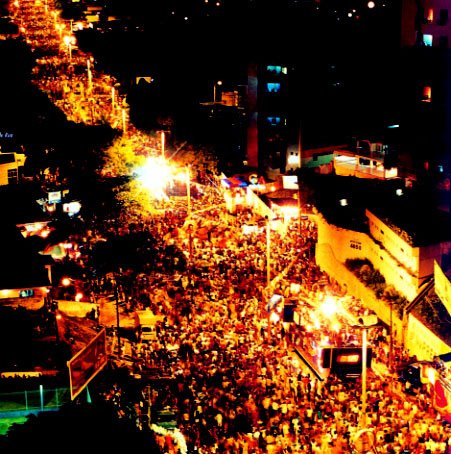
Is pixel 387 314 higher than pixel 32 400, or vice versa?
pixel 32 400

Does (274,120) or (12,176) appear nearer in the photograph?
(12,176)

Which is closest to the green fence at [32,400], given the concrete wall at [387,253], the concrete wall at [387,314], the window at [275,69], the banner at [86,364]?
the banner at [86,364]

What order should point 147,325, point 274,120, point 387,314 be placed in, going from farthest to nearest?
point 274,120 → point 387,314 → point 147,325

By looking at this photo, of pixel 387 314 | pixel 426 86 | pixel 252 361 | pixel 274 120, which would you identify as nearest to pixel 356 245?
pixel 387 314

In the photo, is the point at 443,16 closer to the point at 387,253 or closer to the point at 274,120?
the point at 274,120

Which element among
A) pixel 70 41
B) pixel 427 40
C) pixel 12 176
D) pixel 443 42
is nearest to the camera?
pixel 12 176

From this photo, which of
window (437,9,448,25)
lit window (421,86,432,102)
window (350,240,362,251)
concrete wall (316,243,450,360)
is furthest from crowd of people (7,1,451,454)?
window (437,9,448,25)

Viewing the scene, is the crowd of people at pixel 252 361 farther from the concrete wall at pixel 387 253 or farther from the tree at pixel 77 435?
the tree at pixel 77 435

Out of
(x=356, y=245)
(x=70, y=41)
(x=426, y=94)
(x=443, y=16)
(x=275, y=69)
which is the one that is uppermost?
(x=443, y=16)
